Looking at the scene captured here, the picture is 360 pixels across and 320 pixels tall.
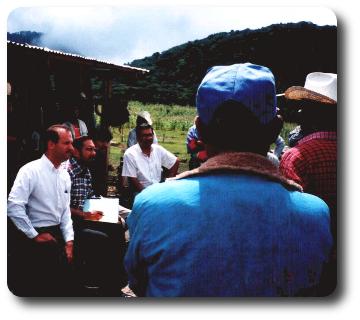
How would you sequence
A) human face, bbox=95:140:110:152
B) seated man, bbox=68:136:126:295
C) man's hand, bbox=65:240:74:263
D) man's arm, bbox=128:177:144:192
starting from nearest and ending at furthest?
1. man's hand, bbox=65:240:74:263
2. seated man, bbox=68:136:126:295
3. man's arm, bbox=128:177:144:192
4. human face, bbox=95:140:110:152

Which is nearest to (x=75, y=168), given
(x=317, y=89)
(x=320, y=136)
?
(x=317, y=89)

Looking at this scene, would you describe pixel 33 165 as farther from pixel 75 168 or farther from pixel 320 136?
pixel 320 136

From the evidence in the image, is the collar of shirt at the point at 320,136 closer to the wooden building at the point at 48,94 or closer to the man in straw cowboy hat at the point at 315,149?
the man in straw cowboy hat at the point at 315,149

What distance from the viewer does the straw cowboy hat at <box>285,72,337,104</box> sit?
230 cm

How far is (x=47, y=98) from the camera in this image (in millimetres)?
4082

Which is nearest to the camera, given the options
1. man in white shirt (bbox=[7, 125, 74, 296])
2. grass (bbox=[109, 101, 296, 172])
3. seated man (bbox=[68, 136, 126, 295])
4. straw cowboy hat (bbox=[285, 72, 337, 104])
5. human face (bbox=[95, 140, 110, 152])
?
straw cowboy hat (bbox=[285, 72, 337, 104])

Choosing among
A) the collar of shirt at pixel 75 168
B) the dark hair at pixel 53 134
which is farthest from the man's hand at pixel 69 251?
the collar of shirt at pixel 75 168

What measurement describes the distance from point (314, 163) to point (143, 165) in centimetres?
232

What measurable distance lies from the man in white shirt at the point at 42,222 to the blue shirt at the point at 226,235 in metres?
1.48

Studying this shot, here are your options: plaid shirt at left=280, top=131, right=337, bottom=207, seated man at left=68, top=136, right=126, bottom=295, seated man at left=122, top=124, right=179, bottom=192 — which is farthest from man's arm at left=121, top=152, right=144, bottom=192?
plaid shirt at left=280, top=131, right=337, bottom=207

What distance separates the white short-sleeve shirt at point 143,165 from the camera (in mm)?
4188

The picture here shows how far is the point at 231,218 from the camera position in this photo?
3.68ft

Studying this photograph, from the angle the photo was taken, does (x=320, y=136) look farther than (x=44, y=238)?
No

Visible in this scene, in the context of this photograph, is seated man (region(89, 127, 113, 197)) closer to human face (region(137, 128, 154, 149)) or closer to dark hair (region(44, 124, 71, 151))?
human face (region(137, 128, 154, 149))
